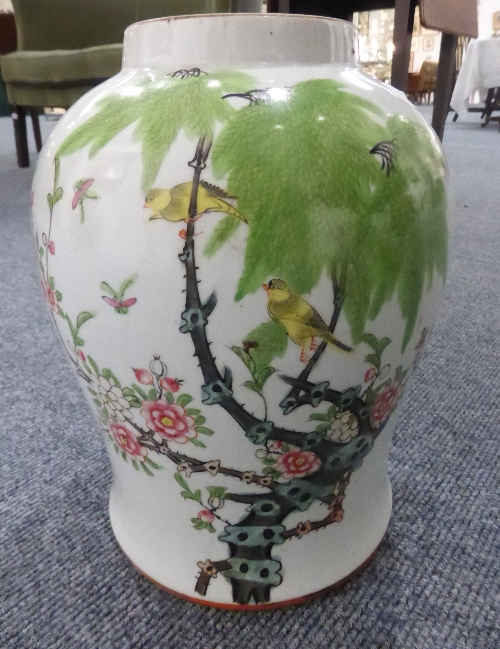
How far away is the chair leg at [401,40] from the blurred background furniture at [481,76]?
101 inches

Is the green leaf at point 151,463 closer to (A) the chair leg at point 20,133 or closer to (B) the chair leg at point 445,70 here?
(B) the chair leg at point 445,70

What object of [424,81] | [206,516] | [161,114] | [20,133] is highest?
[161,114]

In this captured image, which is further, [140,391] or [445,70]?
[445,70]

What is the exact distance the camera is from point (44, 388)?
91cm

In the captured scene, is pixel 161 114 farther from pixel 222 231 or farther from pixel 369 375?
pixel 369 375

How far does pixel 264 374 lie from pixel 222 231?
101 millimetres

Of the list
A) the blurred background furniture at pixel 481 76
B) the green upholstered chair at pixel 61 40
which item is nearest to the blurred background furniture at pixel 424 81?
the blurred background furniture at pixel 481 76

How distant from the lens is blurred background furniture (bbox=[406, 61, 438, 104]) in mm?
6457

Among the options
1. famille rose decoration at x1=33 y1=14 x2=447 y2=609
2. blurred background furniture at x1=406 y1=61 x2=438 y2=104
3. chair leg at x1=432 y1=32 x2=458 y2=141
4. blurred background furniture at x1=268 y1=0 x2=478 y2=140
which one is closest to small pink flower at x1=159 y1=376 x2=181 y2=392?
famille rose decoration at x1=33 y1=14 x2=447 y2=609

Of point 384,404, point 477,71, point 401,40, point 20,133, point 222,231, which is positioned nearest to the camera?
point 222,231

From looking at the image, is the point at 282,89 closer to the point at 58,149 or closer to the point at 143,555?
the point at 58,149

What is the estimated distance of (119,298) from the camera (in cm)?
42

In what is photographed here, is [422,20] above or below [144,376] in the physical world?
above

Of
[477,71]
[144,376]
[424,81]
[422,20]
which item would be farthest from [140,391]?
[424,81]
